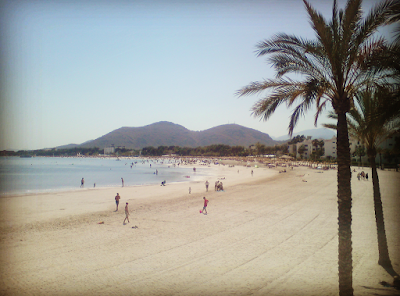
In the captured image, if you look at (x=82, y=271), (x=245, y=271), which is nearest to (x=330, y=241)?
(x=245, y=271)

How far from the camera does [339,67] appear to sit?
4301 mm

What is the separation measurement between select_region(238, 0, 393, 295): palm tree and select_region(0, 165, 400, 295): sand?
242 cm

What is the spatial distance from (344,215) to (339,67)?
256 cm

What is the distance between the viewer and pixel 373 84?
16.3 ft

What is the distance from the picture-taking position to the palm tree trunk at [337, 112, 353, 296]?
4.09m

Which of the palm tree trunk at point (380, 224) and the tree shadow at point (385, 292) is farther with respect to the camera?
the palm tree trunk at point (380, 224)

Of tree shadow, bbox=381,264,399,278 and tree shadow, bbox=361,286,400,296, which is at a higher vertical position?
tree shadow, bbox=381,264,399,278

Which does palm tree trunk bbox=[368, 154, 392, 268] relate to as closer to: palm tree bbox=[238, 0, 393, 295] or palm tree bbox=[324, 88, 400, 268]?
palm tree bbox=[324, 88, 400, 268]

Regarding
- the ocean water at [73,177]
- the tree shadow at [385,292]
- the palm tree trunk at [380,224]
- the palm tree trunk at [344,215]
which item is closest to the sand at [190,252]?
the tree shadow at [385,292]

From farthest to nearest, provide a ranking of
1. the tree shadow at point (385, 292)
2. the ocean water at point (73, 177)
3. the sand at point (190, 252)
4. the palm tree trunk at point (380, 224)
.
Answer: the ocean water at point (73, 177) < the palm tree trunk at point (380, 224) < the sand at point (190, 252) < the tree shadow at point (385, 292)

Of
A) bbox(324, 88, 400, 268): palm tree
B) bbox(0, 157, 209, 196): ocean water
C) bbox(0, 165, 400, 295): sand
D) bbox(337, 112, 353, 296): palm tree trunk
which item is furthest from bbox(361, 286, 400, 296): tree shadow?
bbox(0, 157, 209, 196): ocean water

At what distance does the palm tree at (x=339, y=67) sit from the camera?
4.22m

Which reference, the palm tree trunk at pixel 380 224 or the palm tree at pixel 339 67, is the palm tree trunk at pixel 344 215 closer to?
the palm tree at pixel 339 67

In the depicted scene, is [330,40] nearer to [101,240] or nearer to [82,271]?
[82,271]
